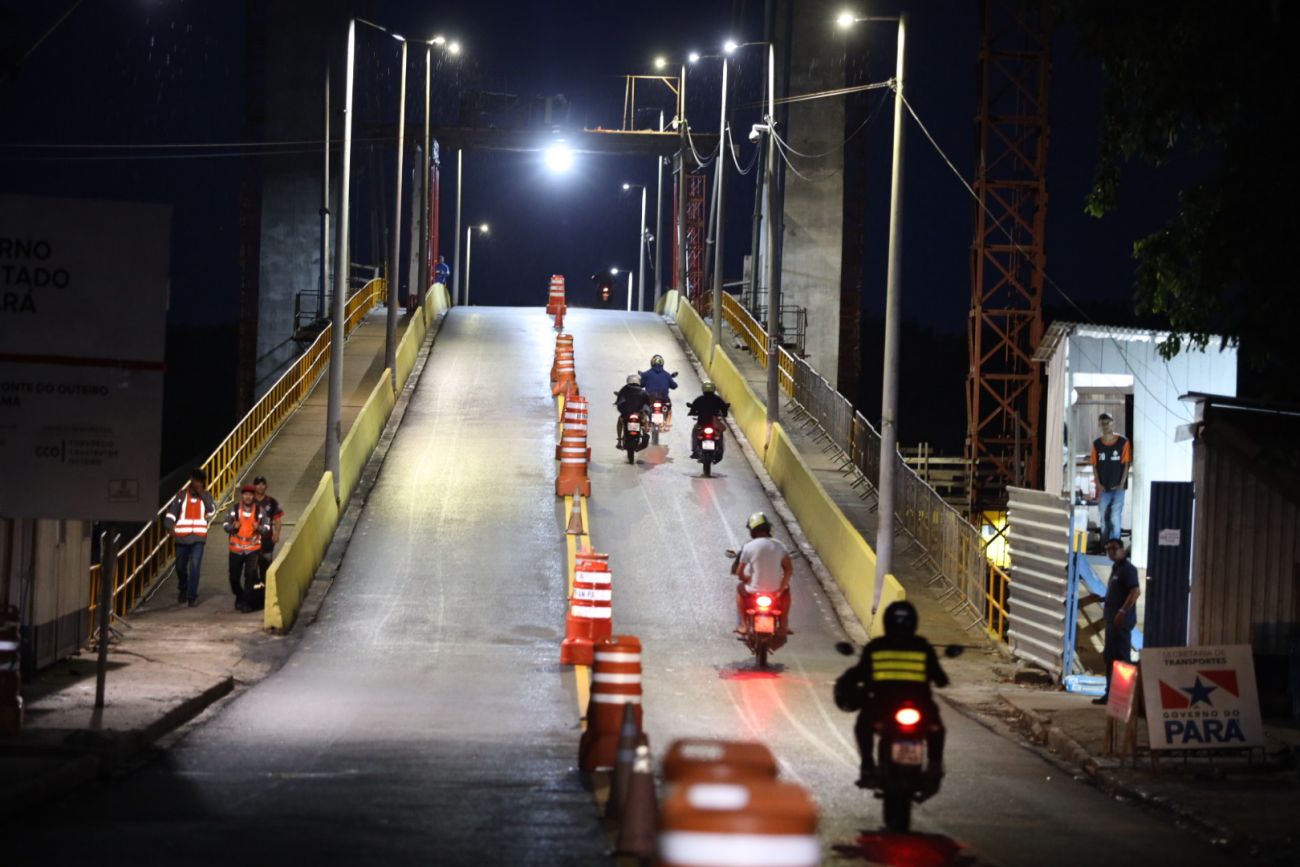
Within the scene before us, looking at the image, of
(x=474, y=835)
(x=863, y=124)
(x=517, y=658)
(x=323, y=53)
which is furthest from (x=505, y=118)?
(x=474, y=835)

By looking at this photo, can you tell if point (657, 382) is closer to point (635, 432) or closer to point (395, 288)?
point (635, 432)

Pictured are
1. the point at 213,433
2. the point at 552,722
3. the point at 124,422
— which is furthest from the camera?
the point at 213,433

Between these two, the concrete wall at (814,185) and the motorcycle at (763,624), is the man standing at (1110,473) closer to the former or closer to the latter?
the motorcycle at (763,624)

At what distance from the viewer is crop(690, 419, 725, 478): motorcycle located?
3344cm

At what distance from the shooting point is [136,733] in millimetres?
13961

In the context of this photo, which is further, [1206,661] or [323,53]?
[323,53]

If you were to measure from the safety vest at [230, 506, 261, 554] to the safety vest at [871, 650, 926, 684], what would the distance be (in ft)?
47.2

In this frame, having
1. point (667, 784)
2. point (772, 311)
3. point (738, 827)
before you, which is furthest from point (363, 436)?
point (738, 827)

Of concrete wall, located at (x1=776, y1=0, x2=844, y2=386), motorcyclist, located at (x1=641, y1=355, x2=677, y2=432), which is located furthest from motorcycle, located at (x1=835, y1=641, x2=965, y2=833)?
concrete wall, located at (x1=776, y1=0, x2=844, y2=386)

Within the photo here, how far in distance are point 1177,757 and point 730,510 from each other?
16.6m

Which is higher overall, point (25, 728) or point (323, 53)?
point (323, 53)

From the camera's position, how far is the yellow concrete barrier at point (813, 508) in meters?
24.5

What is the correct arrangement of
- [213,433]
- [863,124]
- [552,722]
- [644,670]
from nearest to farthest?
[552,722]
[644,670]
[863,124]
[213,433]

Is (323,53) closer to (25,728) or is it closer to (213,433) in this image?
(25,728)
